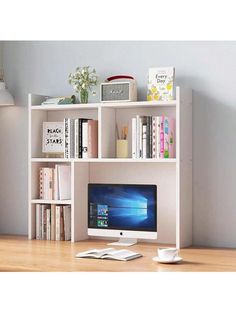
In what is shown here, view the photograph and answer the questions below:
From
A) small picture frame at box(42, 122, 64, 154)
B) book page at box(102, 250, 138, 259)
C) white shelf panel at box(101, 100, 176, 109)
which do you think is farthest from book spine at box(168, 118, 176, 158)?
small picture frame at box(42, 122, 64, 154)

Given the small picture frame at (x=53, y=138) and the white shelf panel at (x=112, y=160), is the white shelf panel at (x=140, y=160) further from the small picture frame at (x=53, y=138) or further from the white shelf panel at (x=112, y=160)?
the small picture frame at (x=53, y=138)

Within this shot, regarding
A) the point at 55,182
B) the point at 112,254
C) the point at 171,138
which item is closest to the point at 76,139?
the point at 55,182

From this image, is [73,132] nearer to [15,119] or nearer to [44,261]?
[15,119]

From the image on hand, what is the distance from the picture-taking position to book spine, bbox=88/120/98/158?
14.6 ft

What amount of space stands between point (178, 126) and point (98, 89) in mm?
840

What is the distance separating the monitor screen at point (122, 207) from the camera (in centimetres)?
428

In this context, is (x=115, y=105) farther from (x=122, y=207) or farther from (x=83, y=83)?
(x=122, y=207)

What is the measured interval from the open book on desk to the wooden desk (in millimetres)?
49

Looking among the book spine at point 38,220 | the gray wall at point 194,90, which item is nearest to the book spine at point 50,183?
the book spine at point 38,220

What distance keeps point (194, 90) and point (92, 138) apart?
2.52ft

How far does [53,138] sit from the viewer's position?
471cm

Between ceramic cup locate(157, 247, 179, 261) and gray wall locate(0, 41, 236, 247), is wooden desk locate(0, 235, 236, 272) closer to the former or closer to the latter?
ceramic cup locate(157, 247, 179, 261)

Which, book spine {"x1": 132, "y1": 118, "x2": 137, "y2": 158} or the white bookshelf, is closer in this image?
the white bookshelf

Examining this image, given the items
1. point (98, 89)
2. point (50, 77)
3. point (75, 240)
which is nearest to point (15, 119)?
point (50, 77)
